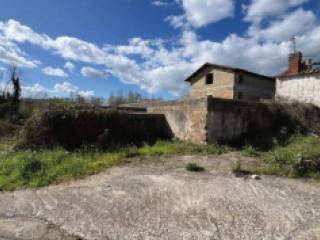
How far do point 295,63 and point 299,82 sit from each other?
1.46 metres

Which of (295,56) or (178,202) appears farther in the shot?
(295,56)

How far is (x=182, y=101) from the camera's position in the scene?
11.2 metres

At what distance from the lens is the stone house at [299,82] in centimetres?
1532

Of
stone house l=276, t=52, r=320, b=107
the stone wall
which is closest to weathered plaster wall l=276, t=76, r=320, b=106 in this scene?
stone house l=276, t=52, r=320, b=107

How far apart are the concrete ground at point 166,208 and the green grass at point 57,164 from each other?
0.56m

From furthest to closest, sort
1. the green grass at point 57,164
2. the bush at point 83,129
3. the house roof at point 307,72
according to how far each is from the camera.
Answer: the house roof at point 307,72 → the bush at point 83,129 → the green grass at point 57,164

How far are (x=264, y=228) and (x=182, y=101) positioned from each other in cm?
762

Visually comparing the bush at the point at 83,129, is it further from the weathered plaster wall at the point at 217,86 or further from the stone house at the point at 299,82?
the weathered plaster wall at the point at 217,86

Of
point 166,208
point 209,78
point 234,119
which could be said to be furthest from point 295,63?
point 166,208

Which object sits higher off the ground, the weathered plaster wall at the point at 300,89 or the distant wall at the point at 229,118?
the weathered plaster wall at the point at 300,89

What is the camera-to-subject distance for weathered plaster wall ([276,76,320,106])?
15234 mm

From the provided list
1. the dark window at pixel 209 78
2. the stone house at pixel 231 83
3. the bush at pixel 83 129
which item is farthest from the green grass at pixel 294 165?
the dark window at pixel 209 78

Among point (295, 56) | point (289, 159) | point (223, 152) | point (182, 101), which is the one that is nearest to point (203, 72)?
point (295, 56)

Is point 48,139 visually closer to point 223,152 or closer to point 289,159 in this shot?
point 223,152
